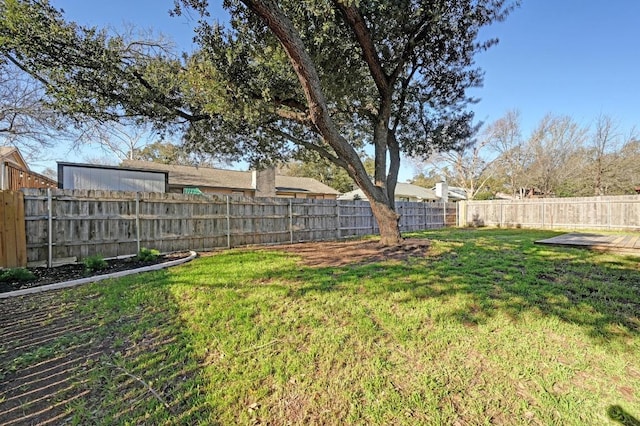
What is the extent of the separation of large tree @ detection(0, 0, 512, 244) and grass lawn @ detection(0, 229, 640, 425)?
128 inches

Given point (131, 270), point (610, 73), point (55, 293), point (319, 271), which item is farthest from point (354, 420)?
point (610, 73)

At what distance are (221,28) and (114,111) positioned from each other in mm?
3286

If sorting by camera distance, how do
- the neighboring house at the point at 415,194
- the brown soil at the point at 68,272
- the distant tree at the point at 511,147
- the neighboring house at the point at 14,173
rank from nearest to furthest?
1. the brown soil at the point at 68,272
2. the neighboring house at the point at 14,173
3. the distant tree at the point at 511,147
4. the neighboring house at the point at 415,194

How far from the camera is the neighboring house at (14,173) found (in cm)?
990

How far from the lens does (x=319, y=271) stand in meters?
4.95

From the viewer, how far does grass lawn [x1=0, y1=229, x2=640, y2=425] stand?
2.10 metres

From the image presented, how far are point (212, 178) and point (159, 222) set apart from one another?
12.8 m

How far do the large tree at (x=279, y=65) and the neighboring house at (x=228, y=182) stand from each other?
32.6 feet

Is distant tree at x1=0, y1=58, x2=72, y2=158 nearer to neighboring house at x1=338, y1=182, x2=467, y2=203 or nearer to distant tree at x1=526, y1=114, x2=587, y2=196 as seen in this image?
neighboring house at x1=338, y1=182, x2=467, y2=203

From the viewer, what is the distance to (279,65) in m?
6.01

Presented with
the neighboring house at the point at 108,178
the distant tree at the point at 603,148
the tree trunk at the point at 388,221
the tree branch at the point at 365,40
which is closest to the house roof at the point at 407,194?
the distant tree at the point at 603,148

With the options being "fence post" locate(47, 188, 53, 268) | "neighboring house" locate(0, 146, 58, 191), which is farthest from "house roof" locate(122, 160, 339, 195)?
"fence post" locate(47, 188, 53, 268)

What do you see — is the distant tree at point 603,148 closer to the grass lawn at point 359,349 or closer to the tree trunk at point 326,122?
the tree trunk at point 326,122

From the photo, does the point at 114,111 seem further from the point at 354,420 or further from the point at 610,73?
the point at 610,73
